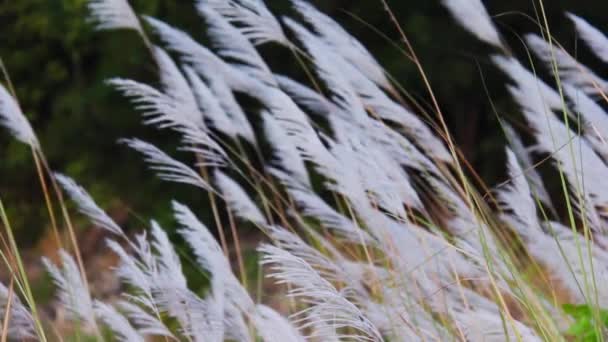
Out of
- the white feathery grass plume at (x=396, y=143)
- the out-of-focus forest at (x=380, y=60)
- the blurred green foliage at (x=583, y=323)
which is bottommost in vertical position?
the out-of-focus forest at (x=380, y=60)

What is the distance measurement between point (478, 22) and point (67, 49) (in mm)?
7084

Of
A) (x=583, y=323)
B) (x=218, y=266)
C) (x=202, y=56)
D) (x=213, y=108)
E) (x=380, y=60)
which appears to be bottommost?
(x=380, y=60)

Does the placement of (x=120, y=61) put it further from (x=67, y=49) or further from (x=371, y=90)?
(x=371, y=90)

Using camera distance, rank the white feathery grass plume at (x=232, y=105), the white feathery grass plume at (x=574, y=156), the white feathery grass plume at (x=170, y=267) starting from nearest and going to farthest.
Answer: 1. the white feathery grass plume at (x=170, y=267)
2. the white feathery grass plume at (x=574, y=156)
3. the white feathery grass plume at (x=232, y=105)

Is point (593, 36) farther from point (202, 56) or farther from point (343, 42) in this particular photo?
point (202, 56)

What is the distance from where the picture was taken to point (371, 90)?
179cm

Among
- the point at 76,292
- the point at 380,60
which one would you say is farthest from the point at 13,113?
the point at 380,60

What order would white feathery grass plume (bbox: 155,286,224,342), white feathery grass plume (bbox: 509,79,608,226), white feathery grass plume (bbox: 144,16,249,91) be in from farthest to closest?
1. white feathery grass plume (bbox: 144,16,249,91)
2. white feathery grass plume (bbox: 509,79,608,226)
3. white feathery grass plume (bbox: 155,286,224,342)

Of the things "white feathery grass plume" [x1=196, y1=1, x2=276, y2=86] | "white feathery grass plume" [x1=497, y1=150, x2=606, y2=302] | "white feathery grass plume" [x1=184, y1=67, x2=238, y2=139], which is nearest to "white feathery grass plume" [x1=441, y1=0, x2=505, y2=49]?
"white feathery grass plume" [x1=497, y1=150, x2=606, y2=302]

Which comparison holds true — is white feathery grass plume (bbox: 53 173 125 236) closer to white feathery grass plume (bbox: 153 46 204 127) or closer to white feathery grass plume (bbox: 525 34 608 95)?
white feathery grass plume (bbox: 153 46 204 127)

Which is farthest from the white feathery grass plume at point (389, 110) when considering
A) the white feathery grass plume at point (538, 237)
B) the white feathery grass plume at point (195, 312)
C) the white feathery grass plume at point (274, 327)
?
the white feathery grass plume at point (274, 327)

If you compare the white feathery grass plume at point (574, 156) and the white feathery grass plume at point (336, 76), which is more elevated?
the white feathery grass plume at point (336, 76)

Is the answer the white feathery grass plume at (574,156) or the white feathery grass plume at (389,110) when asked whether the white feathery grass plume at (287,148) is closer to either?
the white feathery grass plume at (389,110)

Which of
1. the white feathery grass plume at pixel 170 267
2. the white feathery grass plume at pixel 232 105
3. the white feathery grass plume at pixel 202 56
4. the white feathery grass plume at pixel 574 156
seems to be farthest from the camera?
the white feathery grass plume at pixel 232 105
